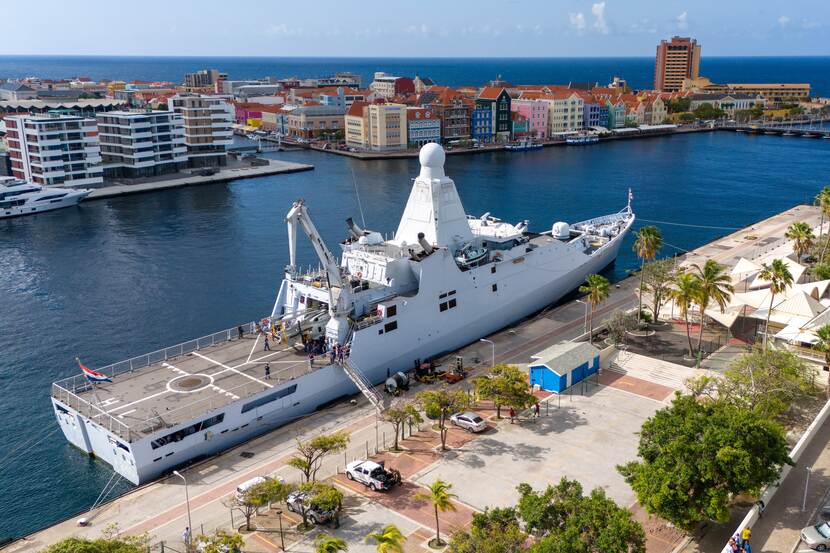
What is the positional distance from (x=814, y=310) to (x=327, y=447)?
31084mm

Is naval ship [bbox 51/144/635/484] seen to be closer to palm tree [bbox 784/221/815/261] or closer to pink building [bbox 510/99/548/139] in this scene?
palm tree [bbox 784/221/815/261]

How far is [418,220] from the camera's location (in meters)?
45.0

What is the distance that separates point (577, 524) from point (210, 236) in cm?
6216

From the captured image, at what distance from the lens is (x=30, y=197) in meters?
87.6

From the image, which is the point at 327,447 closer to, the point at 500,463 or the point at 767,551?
the point at 500,463

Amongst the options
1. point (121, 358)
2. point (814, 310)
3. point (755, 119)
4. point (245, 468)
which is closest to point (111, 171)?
point (121, 358)

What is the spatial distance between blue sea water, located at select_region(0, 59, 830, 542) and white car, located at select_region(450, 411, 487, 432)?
1543 cm

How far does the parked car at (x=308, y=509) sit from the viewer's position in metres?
26.4

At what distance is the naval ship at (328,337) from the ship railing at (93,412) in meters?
0.07

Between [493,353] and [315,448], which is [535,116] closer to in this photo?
[493,353]

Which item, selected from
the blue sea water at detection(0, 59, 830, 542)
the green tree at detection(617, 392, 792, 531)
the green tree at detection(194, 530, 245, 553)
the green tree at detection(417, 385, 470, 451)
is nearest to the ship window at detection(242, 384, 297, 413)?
the blue sea water at detection(0, 59, 830, 542)

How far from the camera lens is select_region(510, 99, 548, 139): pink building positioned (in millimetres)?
146750

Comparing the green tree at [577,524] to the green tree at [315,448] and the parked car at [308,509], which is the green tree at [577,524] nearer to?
the parked car at [308,509]

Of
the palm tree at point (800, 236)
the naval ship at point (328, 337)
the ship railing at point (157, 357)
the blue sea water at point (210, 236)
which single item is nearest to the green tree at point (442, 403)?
the naval ship at point (328, 337)
